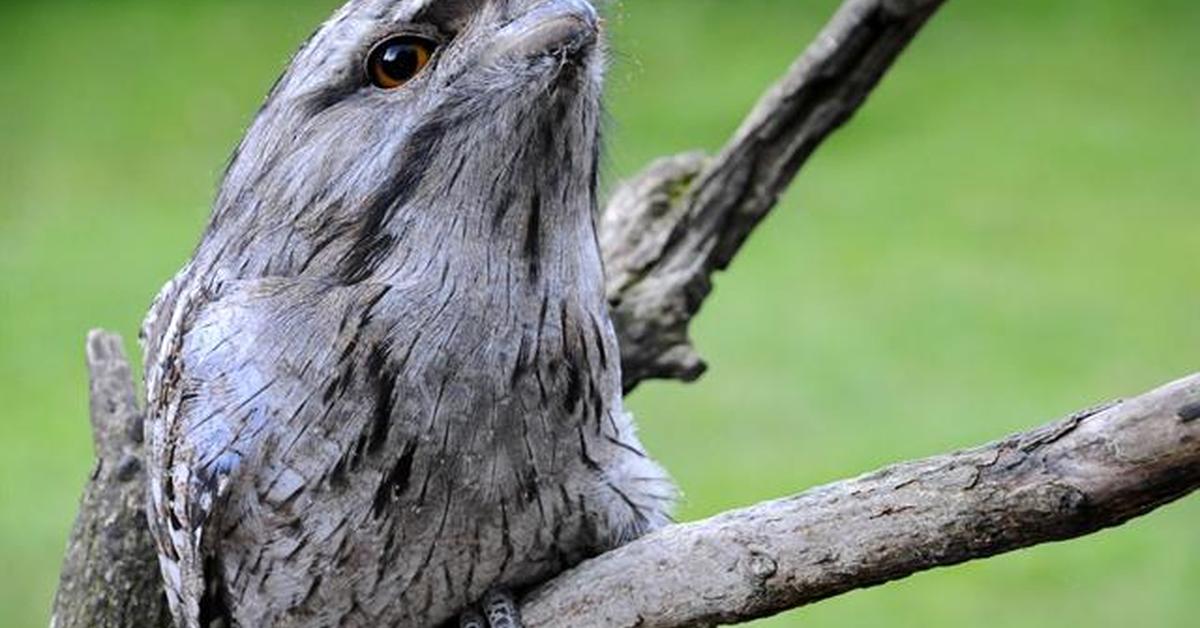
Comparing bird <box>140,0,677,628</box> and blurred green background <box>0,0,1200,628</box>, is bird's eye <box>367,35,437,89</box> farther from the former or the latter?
blurred green background <box>0,0,1200,628</box>

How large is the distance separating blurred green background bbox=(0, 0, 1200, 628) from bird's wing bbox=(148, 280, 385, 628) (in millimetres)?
2597

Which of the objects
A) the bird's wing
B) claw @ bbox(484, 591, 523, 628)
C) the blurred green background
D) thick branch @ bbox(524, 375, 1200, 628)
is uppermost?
the blurred green background

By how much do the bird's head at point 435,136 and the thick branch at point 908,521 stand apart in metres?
0.40

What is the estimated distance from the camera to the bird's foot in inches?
95.6

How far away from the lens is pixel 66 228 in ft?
27.6

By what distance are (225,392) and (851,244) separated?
5.79 meters

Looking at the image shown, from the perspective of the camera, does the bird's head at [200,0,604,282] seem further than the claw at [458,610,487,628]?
No

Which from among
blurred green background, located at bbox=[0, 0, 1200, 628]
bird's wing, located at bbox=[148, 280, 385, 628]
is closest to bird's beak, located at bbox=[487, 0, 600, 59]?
bird's wing, located at bbox=[148, 280, 385, 628]

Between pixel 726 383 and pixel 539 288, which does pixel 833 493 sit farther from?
pixel 726 383

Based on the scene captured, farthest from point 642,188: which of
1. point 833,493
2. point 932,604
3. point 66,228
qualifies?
point 66,228

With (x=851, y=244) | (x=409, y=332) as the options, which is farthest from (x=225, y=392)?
(x=851, y=244)

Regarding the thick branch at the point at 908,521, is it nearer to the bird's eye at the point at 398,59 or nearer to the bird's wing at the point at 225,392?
the bird's wing at the point at 225,392

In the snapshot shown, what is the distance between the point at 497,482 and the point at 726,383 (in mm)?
4634

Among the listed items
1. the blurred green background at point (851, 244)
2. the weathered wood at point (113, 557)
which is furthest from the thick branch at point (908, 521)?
the blurred green background at point (851, 244)
